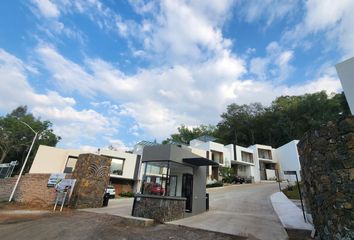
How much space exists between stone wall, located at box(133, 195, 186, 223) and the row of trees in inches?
1596

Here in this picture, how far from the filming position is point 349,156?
503 centimetres

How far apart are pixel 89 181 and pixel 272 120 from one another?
46.3 metres

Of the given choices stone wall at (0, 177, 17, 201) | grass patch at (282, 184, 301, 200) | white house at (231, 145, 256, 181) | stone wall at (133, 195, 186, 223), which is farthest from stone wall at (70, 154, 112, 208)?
white house at (231, 145, 256, 181)

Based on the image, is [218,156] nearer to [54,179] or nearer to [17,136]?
[54,179]

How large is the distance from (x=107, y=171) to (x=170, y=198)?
8.25m

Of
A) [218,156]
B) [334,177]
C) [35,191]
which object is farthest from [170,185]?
[218,156]

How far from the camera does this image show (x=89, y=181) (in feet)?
54.2

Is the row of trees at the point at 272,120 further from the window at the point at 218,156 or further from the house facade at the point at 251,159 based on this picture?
the window at the point at 218,156

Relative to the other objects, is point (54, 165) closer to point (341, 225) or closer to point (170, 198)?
point (170, 198)

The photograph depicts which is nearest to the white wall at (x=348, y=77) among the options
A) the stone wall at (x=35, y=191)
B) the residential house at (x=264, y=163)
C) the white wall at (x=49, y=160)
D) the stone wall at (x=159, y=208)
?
the stone wall at (x=159, y=208)

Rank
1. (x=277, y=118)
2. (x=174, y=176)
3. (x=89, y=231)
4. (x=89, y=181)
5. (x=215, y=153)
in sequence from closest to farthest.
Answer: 1. (x=89, y=231)
2. (x=174, y=176)
3. (x=89, y=181)
4. (x=215, y=153)
5. (x=277, y=118)

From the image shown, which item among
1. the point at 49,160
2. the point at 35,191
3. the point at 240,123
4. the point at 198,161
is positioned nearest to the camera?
the point at 198,161

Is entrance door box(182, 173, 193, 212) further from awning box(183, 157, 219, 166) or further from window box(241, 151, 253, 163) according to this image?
window box(241, 151, 253, 163)

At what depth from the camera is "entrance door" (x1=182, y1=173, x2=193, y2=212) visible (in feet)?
45.5
